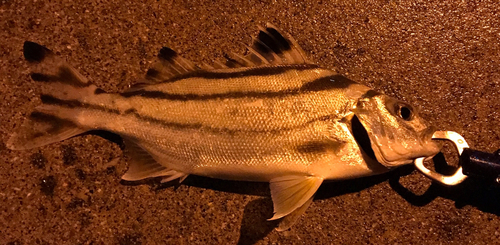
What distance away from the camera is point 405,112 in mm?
1278

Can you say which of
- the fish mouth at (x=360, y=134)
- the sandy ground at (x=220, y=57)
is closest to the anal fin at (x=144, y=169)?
the sandy ground at (x=220, y=57)

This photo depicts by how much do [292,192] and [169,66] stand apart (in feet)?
2.47

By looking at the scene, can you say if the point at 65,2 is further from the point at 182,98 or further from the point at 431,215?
the point at 431,215

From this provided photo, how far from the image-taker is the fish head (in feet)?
4.04

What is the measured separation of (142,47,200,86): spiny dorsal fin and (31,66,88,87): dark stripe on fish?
31 cm

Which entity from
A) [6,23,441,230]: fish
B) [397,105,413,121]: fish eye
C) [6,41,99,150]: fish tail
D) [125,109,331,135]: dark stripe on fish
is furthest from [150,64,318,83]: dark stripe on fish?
[6,41,99,150]: fish tail

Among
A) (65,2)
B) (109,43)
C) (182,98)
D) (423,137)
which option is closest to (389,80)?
(423,137)

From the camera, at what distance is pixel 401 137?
1.24 m

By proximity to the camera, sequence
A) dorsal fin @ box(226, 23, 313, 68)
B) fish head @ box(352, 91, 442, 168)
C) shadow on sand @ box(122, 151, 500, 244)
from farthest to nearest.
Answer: shadow on sand @ box(122, 151, 500, 244)
dorsal fin @ box(226, 23, 313, 68)
fish head @ box(352, 91, 442, 168)

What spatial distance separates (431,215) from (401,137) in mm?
511

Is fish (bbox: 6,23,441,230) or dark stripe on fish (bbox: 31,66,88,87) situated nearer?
fish (bbox: 6,23,441,230)

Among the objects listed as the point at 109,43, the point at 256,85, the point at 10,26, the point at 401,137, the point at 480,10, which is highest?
the point at 480,10

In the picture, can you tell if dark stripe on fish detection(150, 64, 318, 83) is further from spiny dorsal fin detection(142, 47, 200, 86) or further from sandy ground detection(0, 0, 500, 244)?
sandy ground detection(0, 0, 500, 244)

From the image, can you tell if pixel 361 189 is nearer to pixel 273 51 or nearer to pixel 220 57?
pixel 273 51
